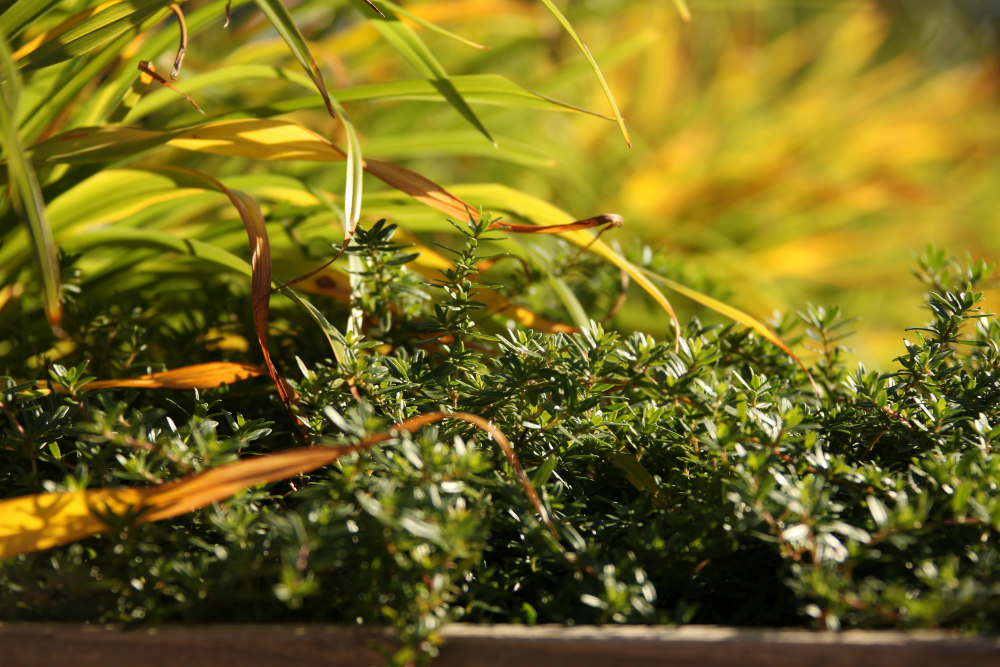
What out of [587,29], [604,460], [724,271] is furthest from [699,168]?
[604,460]

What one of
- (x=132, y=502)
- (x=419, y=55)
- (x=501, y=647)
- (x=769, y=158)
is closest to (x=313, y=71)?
(x=419, y=55)

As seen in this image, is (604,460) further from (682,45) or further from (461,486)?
(682,45)

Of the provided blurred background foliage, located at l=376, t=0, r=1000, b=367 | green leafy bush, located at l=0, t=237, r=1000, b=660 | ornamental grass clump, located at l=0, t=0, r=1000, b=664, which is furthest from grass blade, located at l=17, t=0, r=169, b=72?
blurred background foliage, located at l=376, t=0, r=1000, b=367

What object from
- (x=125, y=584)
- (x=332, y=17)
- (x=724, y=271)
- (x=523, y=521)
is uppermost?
(x=332, y=17)

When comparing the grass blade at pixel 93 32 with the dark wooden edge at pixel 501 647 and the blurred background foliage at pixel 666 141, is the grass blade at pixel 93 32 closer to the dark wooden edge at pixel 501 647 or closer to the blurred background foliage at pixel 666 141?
the blurred background foliage at pixel 666 141

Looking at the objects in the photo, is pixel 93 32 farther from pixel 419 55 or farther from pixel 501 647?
pixel 501 647

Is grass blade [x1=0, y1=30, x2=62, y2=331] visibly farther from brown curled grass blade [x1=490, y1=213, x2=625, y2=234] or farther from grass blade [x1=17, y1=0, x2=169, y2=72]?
brown curled grass blade [x1=490, y1=213, x2=625, y2=234]

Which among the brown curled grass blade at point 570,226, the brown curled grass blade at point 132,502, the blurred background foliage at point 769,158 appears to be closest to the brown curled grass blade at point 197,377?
the brown curled grass blade at point 132,502
